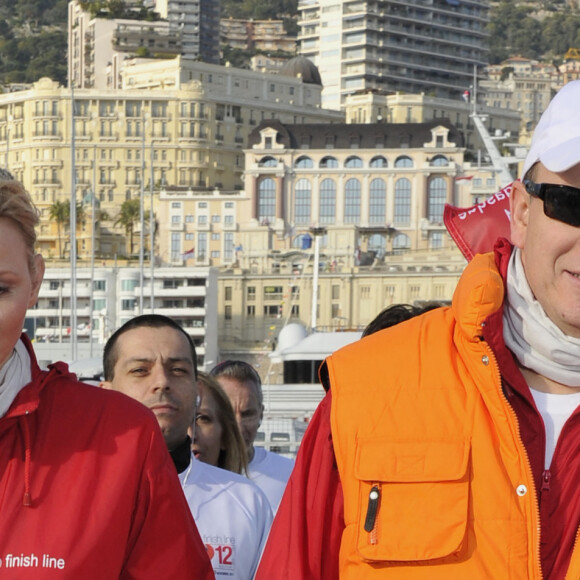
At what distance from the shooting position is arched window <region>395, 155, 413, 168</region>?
94062mm

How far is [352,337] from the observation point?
101 feet

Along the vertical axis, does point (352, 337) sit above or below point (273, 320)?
above

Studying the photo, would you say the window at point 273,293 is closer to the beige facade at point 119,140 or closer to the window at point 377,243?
the window at point 377,243

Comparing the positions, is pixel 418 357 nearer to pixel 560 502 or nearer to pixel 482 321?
pixel 482 321

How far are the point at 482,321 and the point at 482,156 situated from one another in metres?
96.4

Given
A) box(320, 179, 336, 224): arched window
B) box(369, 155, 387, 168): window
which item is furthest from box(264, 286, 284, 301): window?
box(369, 155, 387, 168): window

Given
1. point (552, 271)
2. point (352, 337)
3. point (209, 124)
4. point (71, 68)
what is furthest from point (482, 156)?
point (552, 271)

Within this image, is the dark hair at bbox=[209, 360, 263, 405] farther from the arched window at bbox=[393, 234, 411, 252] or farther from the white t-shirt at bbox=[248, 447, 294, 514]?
the arched window at bbox=[393, 234, 411, 252]

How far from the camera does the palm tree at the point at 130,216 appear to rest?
94.8 m

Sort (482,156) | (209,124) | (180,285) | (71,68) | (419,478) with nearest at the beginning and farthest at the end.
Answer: (419,478)
(180,285)
(482,156)
(209,124)
(71,68)

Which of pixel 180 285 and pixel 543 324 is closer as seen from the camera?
pixel 543 324

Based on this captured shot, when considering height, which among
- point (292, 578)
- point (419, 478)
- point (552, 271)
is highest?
point (552, 271)

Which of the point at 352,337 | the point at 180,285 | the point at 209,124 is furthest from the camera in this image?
the point at 209,124

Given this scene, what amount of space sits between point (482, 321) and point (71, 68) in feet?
460
